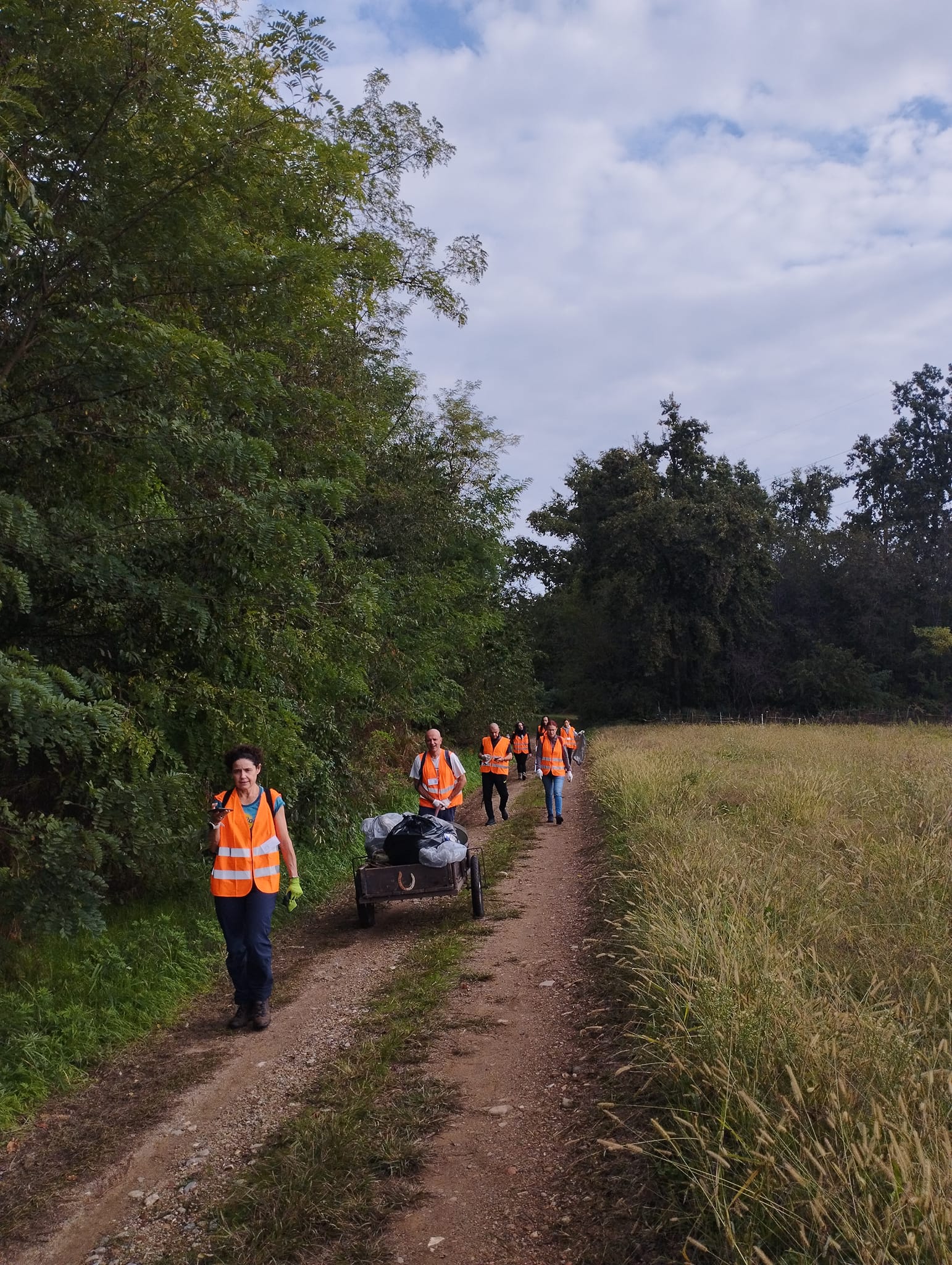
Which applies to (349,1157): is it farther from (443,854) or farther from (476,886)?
(476,886)

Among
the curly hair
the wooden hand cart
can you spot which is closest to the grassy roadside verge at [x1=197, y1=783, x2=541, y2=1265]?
the curly hair

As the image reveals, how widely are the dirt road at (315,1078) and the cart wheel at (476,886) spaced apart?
0.75 meters

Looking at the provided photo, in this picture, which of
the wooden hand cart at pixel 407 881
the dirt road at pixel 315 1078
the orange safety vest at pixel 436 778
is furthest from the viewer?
the orange safety vest at pixel 436 778

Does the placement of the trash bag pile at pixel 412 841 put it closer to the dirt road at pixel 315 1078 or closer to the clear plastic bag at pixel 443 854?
the clear plastic bag at pixel 443 854

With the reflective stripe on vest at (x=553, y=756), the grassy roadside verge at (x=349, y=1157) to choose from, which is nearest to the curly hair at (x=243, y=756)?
the grassy roadside verge at (x=349, y=1157)

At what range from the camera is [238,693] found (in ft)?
26.0

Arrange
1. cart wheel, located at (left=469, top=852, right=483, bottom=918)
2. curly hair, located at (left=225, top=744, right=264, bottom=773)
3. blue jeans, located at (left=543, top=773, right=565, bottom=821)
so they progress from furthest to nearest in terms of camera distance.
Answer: blue jeans, located at (left=543, top=773, right=565, bottom=821), cart wheel, located at (left=469, top=852, right=483, bottom=918), curly hair, located at (left=225, top=744, right=264, bottom=773)

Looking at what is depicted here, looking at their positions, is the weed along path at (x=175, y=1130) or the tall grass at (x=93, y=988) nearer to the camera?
the weed along path at (x=175, y=1130)

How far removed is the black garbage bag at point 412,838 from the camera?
860 centimetres

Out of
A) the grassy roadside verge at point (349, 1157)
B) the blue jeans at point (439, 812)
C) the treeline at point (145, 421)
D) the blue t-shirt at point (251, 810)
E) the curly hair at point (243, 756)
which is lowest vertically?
the grassy roadside verge at point (349, 1157)

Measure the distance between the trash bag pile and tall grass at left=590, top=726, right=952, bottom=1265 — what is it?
1638 millimetres

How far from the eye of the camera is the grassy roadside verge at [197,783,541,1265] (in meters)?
3.57

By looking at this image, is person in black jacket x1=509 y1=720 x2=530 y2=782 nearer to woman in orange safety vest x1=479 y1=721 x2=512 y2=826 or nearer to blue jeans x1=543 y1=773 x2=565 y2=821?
woman in orange safety vest x1=479 y1=721 x2=512 y2=826

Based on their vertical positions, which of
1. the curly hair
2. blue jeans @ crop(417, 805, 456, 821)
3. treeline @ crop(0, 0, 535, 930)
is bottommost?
blue jeans @ crop(417, 805, 456, 821)
